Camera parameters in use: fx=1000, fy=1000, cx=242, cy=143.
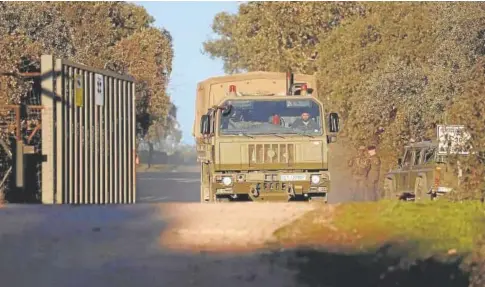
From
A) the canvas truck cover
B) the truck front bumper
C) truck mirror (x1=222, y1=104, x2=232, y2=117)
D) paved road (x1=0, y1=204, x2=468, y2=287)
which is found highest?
the canvas truck cover

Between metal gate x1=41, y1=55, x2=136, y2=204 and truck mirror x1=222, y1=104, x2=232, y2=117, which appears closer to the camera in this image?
metal gate x1=41, y1=55, x2=136, y2=204

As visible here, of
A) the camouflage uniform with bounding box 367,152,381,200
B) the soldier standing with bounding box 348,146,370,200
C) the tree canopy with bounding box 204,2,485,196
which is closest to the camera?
the tree canopy with bounding box 204,2,485,196

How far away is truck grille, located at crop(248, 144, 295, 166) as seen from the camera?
58.5 ft

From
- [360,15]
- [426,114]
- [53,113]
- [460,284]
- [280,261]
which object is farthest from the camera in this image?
[360,15]

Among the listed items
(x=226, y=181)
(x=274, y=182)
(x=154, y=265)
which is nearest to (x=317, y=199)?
(x=274, y=182)

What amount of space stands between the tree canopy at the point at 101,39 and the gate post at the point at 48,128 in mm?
4456

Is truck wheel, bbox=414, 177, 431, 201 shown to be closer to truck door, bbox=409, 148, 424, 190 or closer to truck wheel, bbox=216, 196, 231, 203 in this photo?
truck door, bbox=409, 148, 424, 190

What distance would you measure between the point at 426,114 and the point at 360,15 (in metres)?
12.9

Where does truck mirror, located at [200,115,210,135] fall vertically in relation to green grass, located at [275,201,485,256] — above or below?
above

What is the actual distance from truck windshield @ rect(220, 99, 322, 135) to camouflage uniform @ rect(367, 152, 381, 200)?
613 inches

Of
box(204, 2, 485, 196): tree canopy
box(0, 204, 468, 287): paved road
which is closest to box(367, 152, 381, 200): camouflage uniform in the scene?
box(204, 2, 485, 196): tree canopy

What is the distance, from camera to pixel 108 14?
1762 inches

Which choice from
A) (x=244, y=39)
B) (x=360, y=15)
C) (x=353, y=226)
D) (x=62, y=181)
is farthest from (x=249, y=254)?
(x=244, y=39)

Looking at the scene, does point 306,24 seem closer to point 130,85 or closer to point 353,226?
point 130,85
